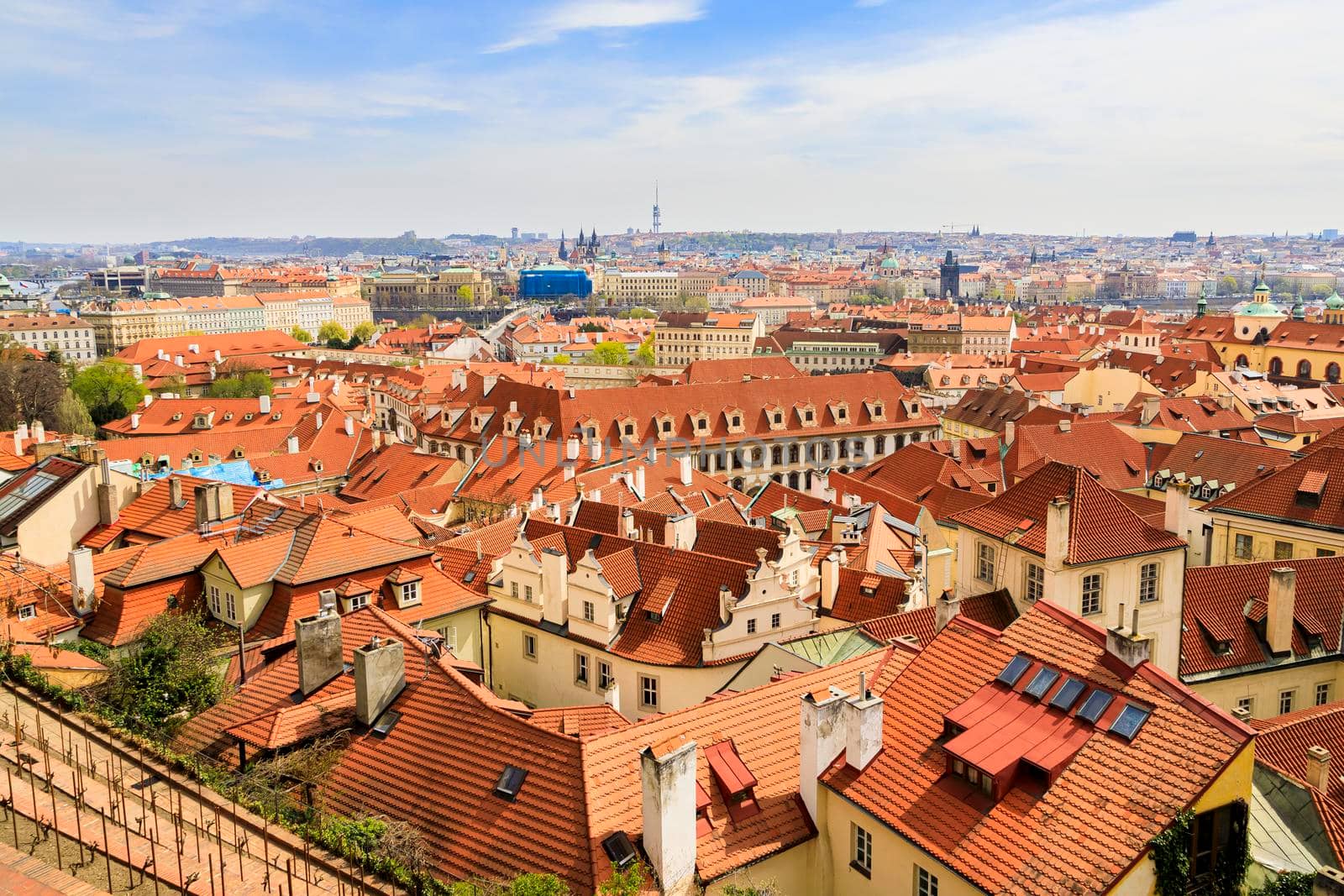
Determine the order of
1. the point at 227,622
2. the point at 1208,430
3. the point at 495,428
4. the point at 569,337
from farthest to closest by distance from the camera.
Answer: the point at 569,337 < the point at 495,428 < the point at 1208,430 < the point at 227,622

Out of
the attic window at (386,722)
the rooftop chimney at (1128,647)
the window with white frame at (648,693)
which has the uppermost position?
the rooftop chimney at (1128,647)

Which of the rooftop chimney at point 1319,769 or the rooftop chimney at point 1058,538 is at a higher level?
the rooftop chimney at point 1058,538

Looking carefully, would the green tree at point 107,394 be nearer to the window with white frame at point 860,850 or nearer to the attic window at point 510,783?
the attic window at point 510,783

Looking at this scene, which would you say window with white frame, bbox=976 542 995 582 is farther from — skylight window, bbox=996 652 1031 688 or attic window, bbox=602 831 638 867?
attic window, bbox=602 831 638 867

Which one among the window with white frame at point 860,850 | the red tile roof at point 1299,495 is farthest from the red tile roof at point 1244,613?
the window with white frame at point 860,850

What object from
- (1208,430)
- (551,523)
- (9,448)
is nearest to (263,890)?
(551,523)

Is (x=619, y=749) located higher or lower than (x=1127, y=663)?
lower

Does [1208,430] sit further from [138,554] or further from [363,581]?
[138,554]
